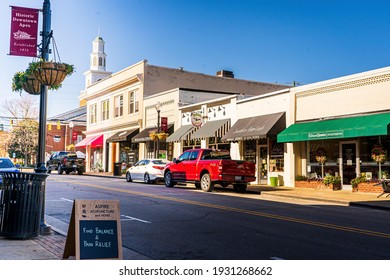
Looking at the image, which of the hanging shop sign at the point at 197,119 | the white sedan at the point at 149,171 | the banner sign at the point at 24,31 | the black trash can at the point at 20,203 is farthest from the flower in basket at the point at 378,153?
the black trash can at the point at 20,203

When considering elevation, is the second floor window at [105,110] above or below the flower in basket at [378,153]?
above

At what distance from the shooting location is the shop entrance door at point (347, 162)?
20500 mm

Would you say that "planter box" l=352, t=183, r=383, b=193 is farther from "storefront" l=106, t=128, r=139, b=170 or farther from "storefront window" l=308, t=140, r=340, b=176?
"storefront" l=106, t=128, r=139, b=170

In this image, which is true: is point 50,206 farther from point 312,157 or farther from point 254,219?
point 312,157

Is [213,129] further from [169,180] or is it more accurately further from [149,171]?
[169,180]

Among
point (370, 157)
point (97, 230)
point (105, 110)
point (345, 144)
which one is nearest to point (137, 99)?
point (105, 110)

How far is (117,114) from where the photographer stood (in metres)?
44.8

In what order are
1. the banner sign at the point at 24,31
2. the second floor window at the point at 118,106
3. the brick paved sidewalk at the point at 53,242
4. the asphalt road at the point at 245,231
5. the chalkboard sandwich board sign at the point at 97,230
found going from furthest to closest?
the second floor window at the point at 118,106, the banner sign at the point at 24,31, the asphalt road at the point at 245,231, the brick paved sidewalk at the point at 53,242, the chalkboard sandwich board sign at the point at 97,230

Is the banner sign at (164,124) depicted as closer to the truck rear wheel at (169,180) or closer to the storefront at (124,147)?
the storefront at (124,147)

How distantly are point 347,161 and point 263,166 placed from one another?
5917 millimetres

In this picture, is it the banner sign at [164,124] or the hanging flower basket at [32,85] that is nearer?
the hanging flower basket at [32,85]

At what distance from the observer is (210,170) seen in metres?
20.4

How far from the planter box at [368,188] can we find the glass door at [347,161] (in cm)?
97
